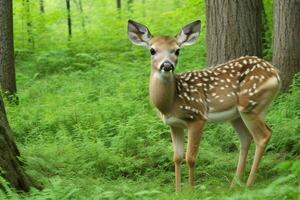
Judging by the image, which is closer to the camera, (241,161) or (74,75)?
(241,161)

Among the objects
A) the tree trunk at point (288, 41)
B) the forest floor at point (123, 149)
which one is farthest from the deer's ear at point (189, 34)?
the tree trunk at point (288, 41)

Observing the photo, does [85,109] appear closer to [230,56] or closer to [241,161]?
[230,56]

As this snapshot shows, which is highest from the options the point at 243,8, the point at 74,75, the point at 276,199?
the point at 243,8

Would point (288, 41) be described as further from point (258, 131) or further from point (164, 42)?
point (164, 42)

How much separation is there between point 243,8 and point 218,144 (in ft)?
→ 10.2

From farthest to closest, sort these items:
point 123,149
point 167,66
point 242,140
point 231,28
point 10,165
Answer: point 231,28 → point 123,149 → point 242,140 → point 167,66 → point 10,165

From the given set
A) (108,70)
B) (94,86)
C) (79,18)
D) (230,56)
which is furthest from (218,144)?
(79,18)

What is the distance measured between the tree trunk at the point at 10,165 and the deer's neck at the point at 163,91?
1.58 meters

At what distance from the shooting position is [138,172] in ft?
25.2

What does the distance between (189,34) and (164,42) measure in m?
0.49

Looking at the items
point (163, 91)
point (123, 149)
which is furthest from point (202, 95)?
point (123, 149)

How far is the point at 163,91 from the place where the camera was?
6.58m

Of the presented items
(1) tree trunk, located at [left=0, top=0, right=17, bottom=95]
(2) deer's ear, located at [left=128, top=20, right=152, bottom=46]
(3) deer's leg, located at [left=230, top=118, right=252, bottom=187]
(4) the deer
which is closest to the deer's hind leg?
(4) the deer

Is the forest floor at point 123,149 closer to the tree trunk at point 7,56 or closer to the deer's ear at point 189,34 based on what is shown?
the tree trunk at point 7,56
